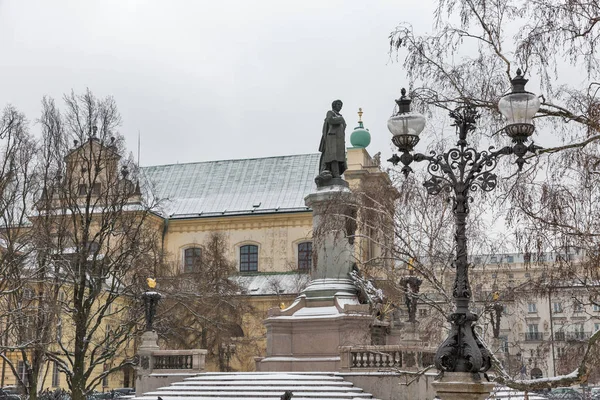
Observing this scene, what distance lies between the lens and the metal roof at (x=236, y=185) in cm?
5591

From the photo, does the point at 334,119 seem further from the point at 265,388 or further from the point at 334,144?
the point at 265,388

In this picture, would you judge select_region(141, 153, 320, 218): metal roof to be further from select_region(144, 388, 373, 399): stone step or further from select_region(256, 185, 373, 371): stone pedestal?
select_region(144, 388, 373, 399): stone step

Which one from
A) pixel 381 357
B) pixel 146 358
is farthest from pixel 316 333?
pixel 146 358

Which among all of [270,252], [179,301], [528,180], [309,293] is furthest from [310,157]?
[528,180]

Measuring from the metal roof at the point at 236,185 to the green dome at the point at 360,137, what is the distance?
3921 mm

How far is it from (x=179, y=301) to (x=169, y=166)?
1286 inches

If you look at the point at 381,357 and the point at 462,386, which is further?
the point at 381,357

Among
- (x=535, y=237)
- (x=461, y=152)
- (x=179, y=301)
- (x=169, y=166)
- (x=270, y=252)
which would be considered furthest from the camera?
(x=169, y=166)

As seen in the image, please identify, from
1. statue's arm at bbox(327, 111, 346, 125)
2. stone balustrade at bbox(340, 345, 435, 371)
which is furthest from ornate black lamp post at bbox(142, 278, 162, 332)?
statue's arm at bbox(327, 111, 346, 125)

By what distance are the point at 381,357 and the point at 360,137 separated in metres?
34.4

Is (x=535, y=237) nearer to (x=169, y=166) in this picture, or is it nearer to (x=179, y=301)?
(x=179, y=301)

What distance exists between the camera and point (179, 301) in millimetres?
31859

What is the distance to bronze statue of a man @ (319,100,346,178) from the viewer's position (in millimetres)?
25578

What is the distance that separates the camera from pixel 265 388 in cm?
2067
